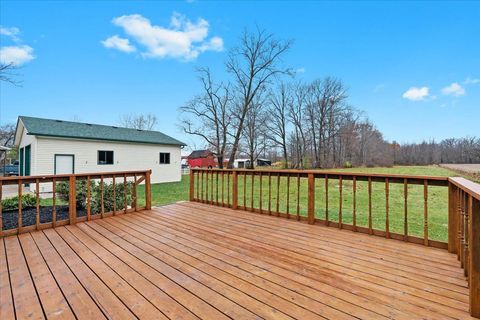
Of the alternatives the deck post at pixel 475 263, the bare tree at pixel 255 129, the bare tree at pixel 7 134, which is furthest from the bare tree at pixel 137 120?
the deck post at pixel 475 263

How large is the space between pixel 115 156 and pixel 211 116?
8.54 metres

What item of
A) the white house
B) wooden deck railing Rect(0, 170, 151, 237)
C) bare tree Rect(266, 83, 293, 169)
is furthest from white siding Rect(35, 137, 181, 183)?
bare tree Rect(266, 83, 293, 169)

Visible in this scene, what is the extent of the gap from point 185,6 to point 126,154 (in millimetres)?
8405

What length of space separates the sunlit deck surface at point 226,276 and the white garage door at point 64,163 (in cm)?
932

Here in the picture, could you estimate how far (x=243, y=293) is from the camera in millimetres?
1769

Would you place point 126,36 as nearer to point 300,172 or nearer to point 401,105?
point 300,172

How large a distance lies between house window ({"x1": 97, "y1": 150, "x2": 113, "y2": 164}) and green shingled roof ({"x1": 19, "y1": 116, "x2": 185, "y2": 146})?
2.55 feet

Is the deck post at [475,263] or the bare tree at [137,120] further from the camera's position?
the bare tree at [137,120]

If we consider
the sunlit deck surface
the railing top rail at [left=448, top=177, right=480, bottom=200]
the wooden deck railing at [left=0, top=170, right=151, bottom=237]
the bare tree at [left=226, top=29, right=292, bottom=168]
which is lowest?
the sunlit deck surface

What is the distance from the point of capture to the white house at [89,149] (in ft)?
34.2

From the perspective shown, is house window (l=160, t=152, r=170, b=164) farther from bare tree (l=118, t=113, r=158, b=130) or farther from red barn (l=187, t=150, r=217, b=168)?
red barn (l=187, t=150, r=217, b=168)

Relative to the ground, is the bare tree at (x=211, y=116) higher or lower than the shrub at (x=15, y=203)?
higher

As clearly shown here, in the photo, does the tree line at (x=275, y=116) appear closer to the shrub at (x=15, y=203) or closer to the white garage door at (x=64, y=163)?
the white garage door at (x=64, y=163)

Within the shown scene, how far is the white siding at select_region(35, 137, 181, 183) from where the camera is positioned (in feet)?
34.2
